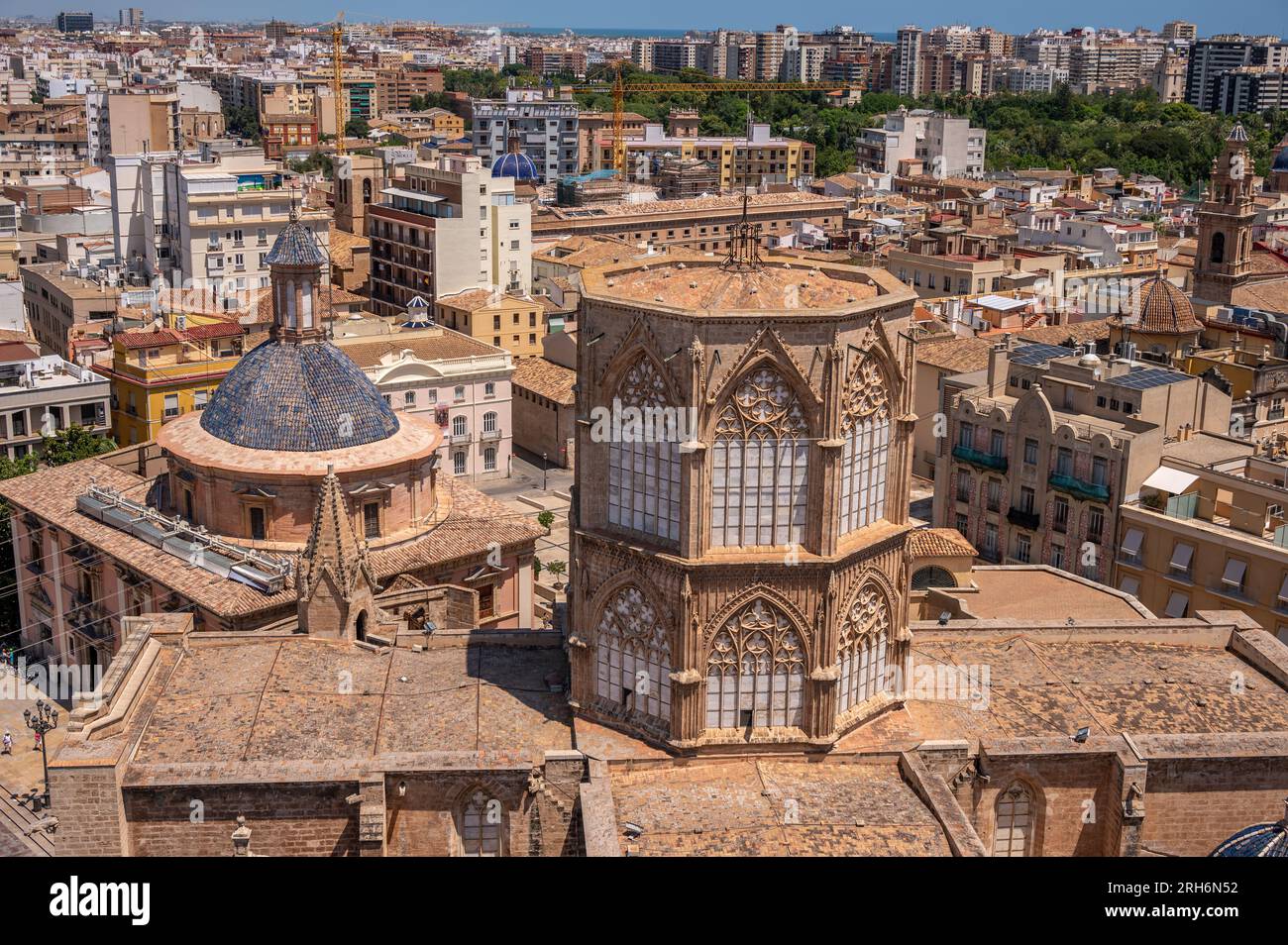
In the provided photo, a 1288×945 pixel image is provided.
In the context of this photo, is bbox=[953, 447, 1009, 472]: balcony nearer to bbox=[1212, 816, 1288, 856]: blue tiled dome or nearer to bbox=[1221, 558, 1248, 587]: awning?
bbox=[1221, 558, 1248, 587]: awning

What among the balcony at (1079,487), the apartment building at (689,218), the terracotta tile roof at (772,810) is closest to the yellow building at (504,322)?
the apartment building at (689,218)

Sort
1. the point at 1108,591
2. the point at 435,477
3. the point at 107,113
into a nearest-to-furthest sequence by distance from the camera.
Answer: the point at 1108,591
the point at 435,477
the point at 107,113

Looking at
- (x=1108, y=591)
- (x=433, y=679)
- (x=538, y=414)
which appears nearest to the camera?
(x=433, y=679)

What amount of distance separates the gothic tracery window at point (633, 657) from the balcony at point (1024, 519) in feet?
110

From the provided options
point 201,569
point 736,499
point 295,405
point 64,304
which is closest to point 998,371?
point 295,405

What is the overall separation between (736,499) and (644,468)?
1886 mm

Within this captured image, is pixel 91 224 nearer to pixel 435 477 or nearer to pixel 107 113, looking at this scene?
pixel 107 113

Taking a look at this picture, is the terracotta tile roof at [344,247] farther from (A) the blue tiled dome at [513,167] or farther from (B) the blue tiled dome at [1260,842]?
(B) the blue tiled dome at [1260,842]

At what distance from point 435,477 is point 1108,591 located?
2394 centimetres

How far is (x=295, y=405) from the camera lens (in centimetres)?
4991

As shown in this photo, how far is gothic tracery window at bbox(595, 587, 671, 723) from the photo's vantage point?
94.6 ft

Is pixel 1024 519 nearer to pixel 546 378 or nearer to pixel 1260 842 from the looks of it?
pixel 1260 842

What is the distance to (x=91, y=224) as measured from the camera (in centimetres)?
12744

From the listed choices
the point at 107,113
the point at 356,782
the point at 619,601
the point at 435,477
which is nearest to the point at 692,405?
the point at 619,601
